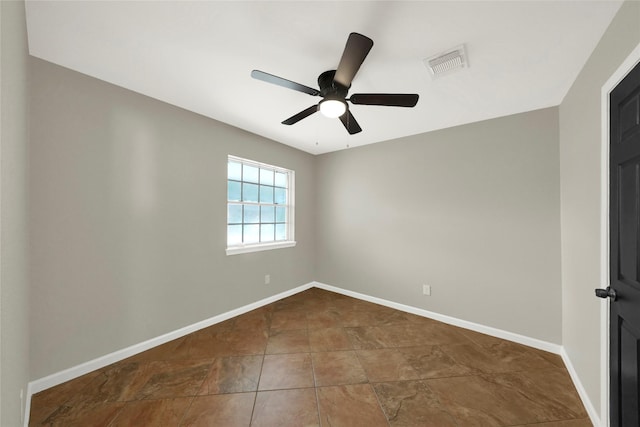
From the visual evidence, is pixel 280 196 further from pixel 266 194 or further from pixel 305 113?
pixel 305 113

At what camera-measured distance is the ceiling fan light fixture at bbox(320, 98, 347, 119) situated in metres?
1.77

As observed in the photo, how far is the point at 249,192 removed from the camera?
347cm

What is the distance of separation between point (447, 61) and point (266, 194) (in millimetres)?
2816

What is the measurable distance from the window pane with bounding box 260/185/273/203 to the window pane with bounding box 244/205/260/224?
0.55ft

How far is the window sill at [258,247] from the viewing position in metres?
3.13

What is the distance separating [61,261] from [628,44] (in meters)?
3.93

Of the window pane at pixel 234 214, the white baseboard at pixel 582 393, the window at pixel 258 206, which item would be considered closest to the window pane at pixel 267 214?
the window at pixel 258 206

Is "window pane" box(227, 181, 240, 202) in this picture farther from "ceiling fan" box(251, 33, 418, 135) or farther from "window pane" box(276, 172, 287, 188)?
"ceiling fan" box(251, 33, 418, 135)

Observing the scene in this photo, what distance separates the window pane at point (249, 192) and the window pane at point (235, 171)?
5.3 inches

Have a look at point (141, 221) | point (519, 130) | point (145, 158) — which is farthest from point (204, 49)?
point (519, 130)

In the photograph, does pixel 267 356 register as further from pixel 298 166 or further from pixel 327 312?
pixel 298 166

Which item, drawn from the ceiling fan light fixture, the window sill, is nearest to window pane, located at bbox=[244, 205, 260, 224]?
the window sill

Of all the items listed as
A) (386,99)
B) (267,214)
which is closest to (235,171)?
(267,214)

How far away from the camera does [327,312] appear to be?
3.28 metres
